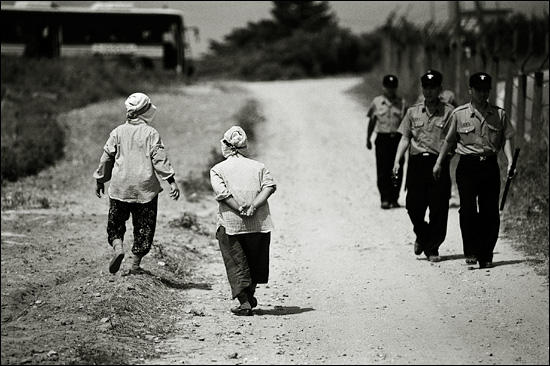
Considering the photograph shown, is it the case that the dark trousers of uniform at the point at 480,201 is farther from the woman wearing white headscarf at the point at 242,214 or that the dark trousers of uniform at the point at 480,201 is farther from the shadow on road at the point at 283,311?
the woman wearing white headscarf at the point at 242,214

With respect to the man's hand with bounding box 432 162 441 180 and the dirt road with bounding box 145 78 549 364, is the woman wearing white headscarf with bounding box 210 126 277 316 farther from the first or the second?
the man's hand with bounding box 432 162 441 180

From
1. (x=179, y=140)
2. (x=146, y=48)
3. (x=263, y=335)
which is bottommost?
(x=263, y=335)

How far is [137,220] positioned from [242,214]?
1.48m

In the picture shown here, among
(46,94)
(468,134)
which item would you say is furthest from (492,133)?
(46,94)

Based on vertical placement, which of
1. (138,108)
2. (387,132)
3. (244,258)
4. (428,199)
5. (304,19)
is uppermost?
(304,19)

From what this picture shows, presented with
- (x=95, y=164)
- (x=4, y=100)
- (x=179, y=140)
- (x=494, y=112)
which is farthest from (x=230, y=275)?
(x=4, y=100)

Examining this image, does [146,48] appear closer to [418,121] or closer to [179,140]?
[179,140]

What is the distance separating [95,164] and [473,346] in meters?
12.7

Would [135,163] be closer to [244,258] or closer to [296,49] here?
[244,258]

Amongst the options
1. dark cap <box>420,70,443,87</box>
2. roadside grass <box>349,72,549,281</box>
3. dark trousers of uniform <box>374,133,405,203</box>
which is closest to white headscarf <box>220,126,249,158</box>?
dark cap <box>420,70,443,87</box>

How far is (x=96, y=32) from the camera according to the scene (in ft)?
112

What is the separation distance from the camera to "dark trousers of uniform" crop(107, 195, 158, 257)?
8.48 meters

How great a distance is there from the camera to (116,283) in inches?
328

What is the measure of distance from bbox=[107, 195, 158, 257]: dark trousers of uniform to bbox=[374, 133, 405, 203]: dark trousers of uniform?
513 centimetres
